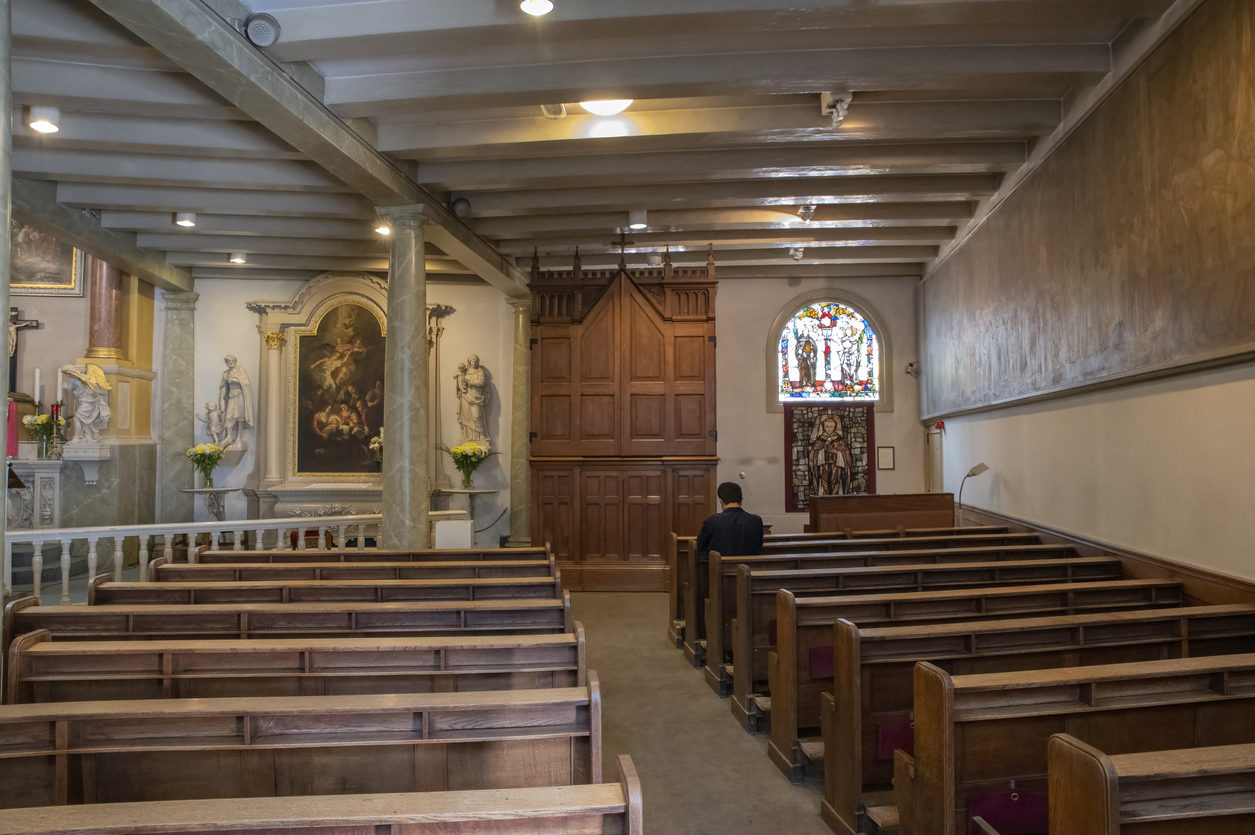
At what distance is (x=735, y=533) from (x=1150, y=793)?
14.1 ft

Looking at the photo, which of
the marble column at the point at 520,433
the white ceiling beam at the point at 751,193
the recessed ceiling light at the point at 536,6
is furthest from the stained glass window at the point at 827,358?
the recessed ceiling light at the point at 536,6

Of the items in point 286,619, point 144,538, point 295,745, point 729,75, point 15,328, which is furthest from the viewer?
point 15,328

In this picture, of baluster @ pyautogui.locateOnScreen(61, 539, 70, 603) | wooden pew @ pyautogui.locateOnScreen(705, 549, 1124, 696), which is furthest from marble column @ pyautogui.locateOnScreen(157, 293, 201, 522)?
wooden pew @ pyautogui.locateOnScreen(705, 549, 1124, 696)

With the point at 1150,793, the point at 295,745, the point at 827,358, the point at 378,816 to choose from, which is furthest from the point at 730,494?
the point at 827,358

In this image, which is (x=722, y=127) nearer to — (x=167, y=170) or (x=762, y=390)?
(x=167, y=170)

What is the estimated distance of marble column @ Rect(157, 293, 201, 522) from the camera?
11859 millimetres

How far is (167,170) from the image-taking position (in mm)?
7586

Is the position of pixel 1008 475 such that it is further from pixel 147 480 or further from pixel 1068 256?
pixel 147 480

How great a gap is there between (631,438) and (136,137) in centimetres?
599

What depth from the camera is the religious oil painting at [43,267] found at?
1126 centimetres

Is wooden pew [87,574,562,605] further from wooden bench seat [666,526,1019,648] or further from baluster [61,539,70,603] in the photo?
baluster [61,539,70,603]

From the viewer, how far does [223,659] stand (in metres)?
3.35

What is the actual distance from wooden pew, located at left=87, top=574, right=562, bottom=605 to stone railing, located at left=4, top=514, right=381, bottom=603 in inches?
63.5

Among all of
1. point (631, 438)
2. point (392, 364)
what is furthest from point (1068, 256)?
point (392, 364)
